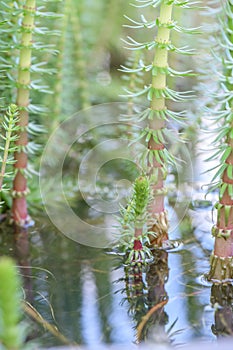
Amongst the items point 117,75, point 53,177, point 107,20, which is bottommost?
point 53,177

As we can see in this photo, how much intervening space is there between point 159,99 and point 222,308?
0.31m

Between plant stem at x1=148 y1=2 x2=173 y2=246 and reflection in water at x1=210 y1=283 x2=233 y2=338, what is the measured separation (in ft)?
0.43

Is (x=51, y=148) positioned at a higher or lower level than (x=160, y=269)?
higher

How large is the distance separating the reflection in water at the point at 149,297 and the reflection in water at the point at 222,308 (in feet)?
0.22

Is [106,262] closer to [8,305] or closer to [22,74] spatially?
[22,74]

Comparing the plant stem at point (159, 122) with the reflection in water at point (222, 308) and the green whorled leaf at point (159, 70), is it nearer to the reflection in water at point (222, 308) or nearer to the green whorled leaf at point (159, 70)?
the green whorled leaf at point (159, 70)

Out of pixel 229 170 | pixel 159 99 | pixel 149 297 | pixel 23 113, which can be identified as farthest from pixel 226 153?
pixel 23 113

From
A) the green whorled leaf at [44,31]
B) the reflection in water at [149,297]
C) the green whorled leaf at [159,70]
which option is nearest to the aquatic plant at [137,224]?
the reflection in water at [149,297]

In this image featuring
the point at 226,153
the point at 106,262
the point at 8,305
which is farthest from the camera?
the point at 106,262

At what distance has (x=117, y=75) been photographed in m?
1.71

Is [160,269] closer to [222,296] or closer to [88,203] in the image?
[222,296]

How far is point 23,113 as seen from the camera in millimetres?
1006

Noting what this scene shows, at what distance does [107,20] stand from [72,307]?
110cm

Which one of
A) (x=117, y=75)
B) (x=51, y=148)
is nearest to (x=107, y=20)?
(x=117, y=75)
